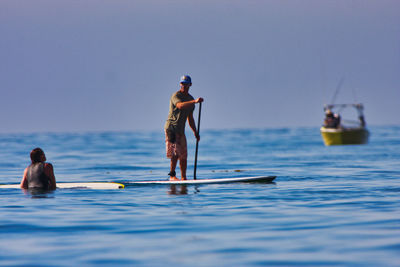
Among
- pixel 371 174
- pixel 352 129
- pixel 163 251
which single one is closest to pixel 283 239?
pixel 163 251

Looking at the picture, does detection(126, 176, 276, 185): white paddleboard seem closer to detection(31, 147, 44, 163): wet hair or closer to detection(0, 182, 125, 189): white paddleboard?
detection(0, 182, 125, 189): white paddleboard

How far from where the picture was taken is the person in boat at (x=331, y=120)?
4759 cm

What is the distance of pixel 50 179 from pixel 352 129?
3825cm

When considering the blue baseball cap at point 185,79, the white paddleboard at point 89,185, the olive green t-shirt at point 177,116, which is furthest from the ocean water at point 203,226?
the blue baseball cap at point 185,79

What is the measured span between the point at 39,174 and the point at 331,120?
126ft

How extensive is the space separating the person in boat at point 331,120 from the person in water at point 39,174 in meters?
37.6

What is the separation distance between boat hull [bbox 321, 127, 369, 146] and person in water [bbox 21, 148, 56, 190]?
36912 millimetres

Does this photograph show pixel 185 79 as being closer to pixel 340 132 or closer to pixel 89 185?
pixel 89 185

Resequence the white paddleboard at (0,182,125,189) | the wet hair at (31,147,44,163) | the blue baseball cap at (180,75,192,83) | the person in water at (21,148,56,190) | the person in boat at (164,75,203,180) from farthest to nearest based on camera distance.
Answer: the person in boat at (164,75,203,180), the white paddleboard at (0,182,125,189), the blue baseball cap at (180,75,192,83), the person in water at (21,148,56,190), the wet hair at (31,147,44,163)

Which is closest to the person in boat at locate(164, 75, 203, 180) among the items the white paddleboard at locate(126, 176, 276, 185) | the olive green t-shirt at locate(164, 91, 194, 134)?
the olive green t-shirt at locate(164, 91, 194, 134)

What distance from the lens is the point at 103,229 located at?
7.88 meters

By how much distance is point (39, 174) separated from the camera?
11.8 m

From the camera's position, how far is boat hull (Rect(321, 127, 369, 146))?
46844 millimetres

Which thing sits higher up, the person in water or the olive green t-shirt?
the olive green t-shirt
